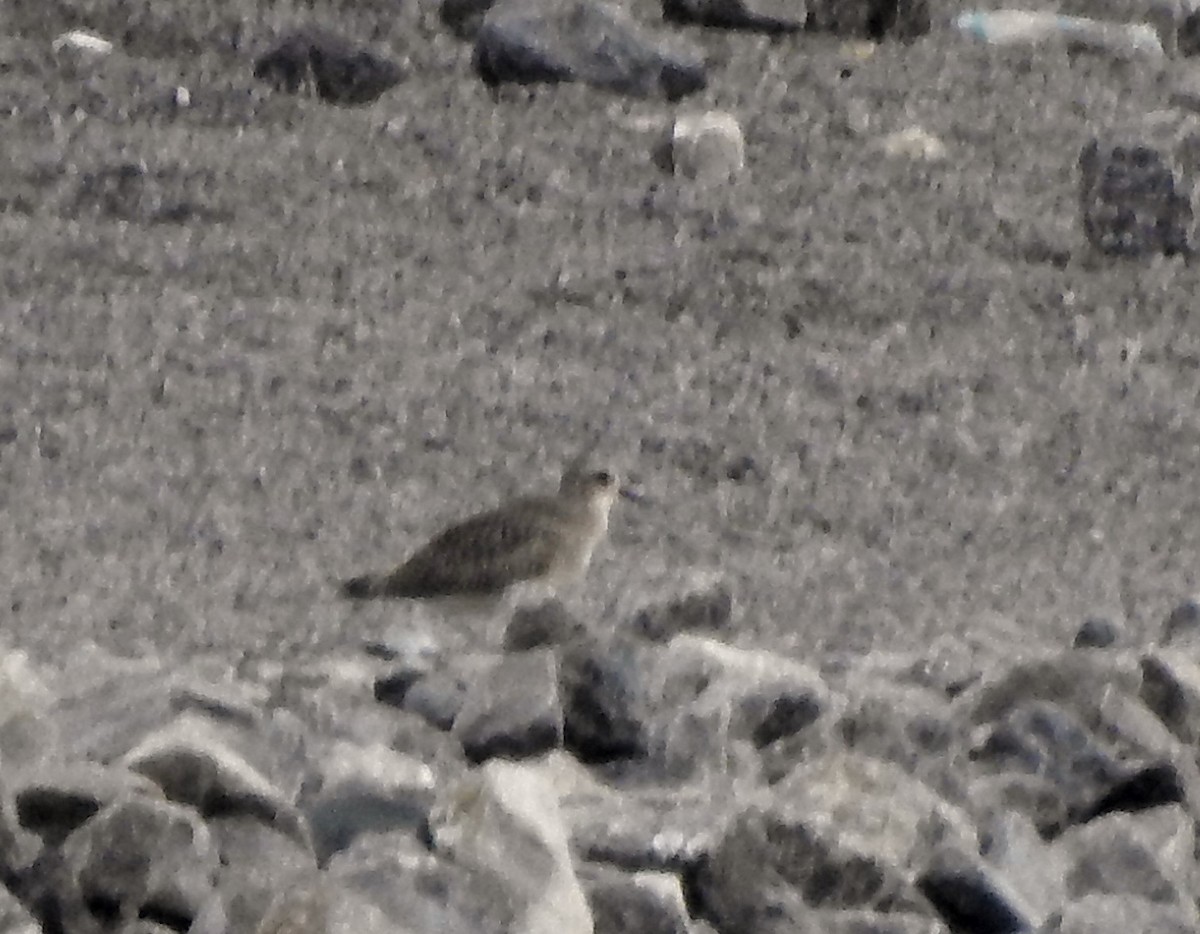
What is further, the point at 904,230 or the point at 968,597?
the point at 904,230

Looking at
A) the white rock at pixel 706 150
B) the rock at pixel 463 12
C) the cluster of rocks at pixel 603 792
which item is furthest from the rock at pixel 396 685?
the rock at pixel 463 12

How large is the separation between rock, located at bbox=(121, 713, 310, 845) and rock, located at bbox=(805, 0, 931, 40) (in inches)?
190

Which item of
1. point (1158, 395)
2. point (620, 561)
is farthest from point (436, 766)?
point (1158, 395)

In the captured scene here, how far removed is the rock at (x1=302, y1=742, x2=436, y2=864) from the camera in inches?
94.8

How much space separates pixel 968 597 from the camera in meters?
4.11

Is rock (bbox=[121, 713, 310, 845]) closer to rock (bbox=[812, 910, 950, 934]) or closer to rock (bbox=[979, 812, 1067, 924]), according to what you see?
rock (bbox=[812, 910, 950, 934])

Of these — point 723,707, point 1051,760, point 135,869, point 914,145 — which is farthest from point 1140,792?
point 914,145

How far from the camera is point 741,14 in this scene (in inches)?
266

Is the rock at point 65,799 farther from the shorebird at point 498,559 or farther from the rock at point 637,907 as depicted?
the shorebird at point 498,559

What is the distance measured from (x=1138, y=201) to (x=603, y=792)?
3811 mm

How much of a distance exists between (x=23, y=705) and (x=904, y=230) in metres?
3.72

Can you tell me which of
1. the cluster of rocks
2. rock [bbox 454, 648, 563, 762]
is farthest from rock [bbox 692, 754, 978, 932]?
rock [bbox 454, 648, 563, 762]

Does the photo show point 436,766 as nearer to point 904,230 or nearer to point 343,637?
point 343,637

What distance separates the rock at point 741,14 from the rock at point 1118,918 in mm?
4602
